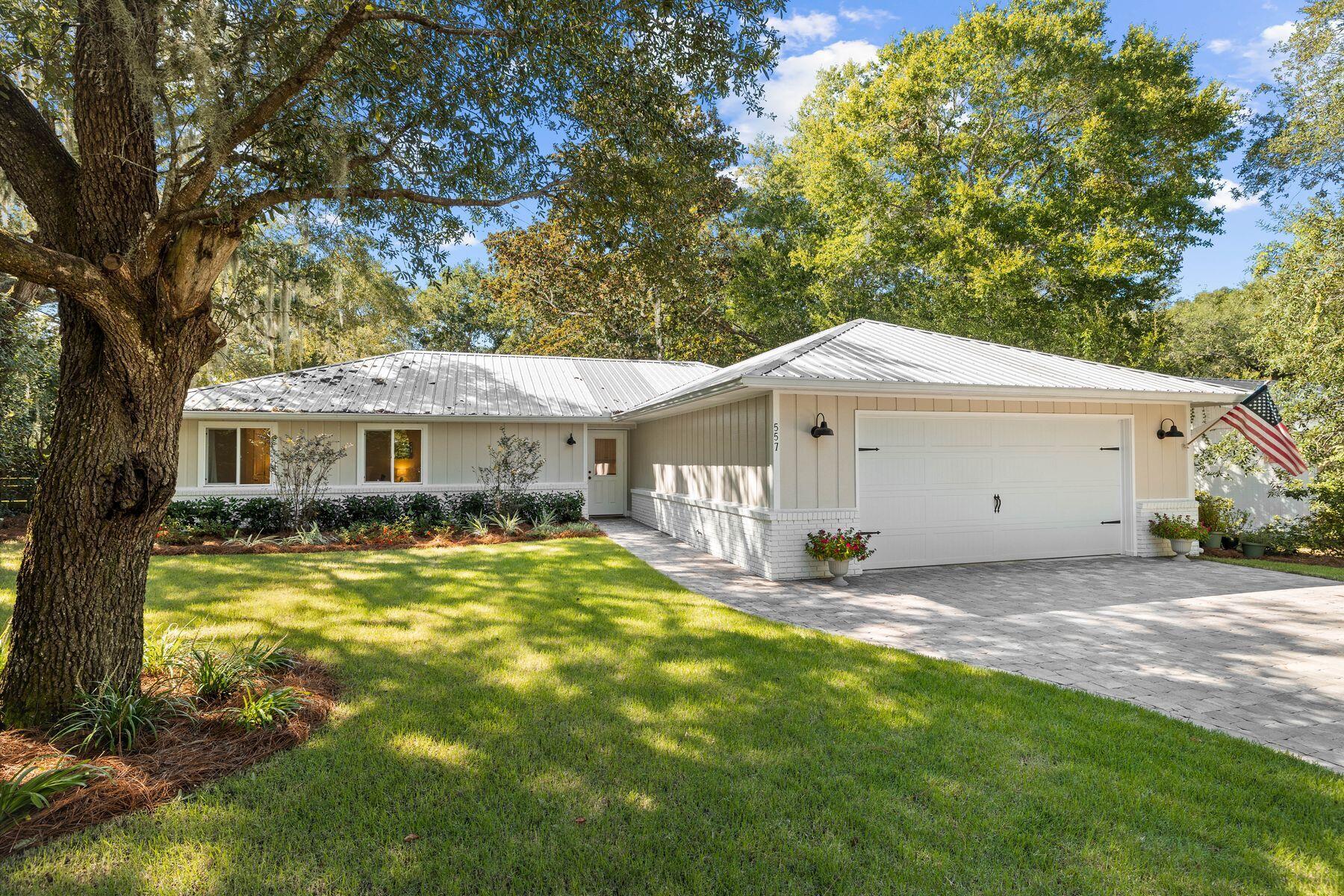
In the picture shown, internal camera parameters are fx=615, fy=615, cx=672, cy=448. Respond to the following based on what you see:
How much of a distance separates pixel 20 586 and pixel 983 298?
1808cm

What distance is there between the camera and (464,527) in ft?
37.7

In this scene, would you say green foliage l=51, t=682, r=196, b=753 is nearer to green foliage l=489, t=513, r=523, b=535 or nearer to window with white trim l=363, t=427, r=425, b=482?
green foliage l=489, t=513, r=523, b=535

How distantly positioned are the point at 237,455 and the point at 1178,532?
52.2ft

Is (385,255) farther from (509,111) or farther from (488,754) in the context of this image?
(488,754)

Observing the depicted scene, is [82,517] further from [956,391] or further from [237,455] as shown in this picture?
[237,455]

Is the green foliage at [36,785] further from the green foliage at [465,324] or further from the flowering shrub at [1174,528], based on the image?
the green foliage at [465,324]

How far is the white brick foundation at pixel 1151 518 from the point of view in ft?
29.2

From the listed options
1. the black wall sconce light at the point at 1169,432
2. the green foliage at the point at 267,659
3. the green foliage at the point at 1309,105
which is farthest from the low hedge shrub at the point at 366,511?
the green foliage at the point at 1309,105

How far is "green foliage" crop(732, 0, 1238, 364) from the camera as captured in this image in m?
15.7

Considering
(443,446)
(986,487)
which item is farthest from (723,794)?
(443,446)

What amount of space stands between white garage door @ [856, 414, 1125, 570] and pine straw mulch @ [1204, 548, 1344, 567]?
1760 millimetres

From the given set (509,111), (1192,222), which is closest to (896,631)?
(509,111)

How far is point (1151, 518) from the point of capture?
895 cm

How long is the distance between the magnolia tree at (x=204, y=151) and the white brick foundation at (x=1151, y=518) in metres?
8.04
